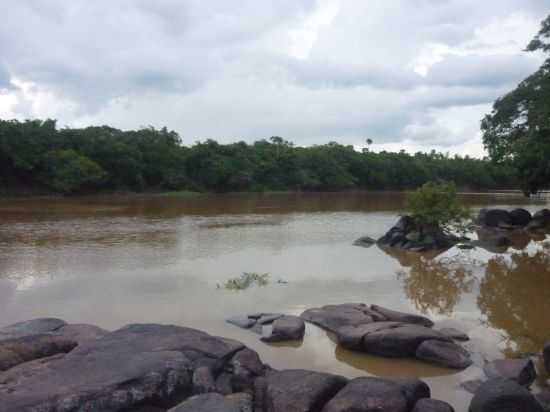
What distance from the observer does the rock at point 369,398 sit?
5.88 metres

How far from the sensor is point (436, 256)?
20.1 meters

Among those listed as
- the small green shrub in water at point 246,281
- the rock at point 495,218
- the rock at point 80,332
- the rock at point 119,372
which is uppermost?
the rock at point 495,218

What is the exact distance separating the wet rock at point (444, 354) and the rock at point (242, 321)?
345cm

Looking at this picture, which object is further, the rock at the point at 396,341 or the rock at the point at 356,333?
the rock at the point at 356,333

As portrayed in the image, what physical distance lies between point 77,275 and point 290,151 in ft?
257

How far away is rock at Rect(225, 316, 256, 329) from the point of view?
10.2 meters

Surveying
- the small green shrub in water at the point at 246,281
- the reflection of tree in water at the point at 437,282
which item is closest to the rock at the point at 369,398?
the reflection of tree in water at the point at 437,282

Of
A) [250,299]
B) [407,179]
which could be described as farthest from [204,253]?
[407,179]

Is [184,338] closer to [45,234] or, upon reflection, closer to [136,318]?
[136,318]

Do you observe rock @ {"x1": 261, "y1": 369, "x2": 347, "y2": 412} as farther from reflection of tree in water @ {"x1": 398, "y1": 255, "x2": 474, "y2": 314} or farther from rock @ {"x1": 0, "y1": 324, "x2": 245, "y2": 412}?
reflection of tree in water @ {"x1": 398, "y1": 255, "x2": 474, "y2": 314}

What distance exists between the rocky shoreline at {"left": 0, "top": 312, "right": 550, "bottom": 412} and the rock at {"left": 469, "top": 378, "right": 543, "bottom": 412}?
0.04 feet

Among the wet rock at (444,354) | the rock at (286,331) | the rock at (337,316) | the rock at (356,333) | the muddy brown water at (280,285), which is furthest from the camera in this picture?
the rock at (337,316)

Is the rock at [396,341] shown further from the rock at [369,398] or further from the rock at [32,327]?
the rock at [32,327]

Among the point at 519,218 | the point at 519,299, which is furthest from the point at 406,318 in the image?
the point at 519,218
